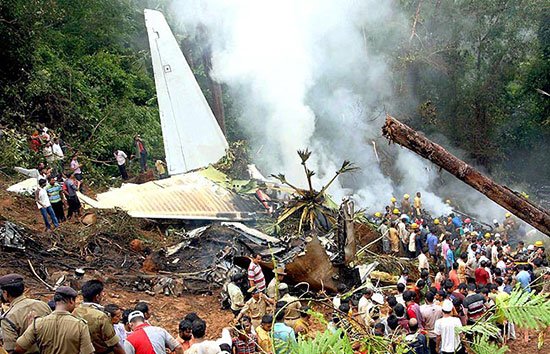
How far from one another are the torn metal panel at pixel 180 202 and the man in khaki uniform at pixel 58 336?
832 centimetres

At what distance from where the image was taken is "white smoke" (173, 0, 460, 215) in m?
21.6

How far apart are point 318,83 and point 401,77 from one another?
3.72 metres

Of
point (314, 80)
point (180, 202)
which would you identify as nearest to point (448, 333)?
point (180, 202)

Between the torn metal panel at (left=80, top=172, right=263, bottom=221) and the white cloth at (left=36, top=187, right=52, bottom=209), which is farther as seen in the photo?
the torn metal panel at (left=80, top=172, right=263, bottom=221)

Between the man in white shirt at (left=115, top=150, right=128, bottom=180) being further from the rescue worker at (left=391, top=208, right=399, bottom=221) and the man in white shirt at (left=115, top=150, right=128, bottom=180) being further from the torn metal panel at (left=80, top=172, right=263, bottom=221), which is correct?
the rescue worker at (left=391, top=208, right=399, bottom=221)

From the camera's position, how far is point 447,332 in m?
6.22

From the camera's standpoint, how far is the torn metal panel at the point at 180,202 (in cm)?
1252

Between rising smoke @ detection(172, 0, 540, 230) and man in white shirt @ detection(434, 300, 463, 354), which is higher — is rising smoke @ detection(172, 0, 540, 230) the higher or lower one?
the higher one

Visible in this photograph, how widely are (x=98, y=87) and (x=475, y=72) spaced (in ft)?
51.0

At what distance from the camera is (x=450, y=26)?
24250mm

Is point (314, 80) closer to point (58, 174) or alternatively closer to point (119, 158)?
point (119, 158)

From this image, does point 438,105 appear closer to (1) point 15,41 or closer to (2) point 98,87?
(2) point 98,87

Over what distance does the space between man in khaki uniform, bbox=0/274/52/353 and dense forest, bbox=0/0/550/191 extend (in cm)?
1244

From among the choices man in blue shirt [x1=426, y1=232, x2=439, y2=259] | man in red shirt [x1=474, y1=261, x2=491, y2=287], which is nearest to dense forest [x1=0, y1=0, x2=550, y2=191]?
man in blue shirt [x1=426, y1=232, x2=439, y2=259]
